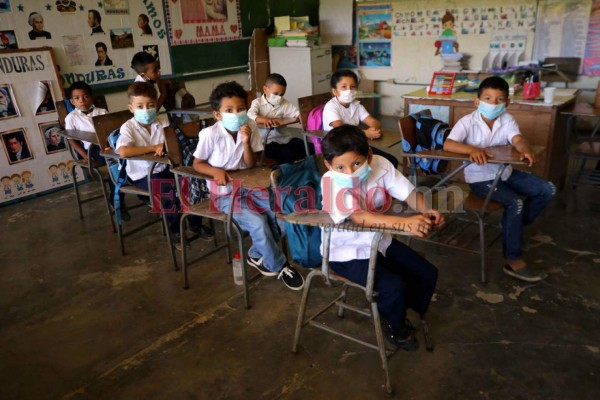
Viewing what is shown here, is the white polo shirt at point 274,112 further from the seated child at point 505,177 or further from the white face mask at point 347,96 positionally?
the seated child at point 505,177

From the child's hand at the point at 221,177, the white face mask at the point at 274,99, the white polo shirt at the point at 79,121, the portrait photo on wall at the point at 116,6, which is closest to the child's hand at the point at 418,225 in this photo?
the child's hand at the point at 221,177

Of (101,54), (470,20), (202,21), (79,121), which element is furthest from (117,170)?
(470,20)

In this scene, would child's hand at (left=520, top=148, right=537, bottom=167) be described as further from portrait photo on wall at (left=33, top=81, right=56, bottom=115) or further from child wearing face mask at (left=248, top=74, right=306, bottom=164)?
portrait photo on wall at (left=33, top=81, right=56, bottom=115)

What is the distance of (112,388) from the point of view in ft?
6.69

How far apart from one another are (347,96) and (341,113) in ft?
0.41

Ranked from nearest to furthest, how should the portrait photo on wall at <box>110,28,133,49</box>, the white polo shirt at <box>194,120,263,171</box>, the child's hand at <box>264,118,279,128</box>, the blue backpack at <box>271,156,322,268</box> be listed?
the blue backpack at <box>271,156,322,268</box> → the white polo shirt at <box>194,120,263,171</box> → the child's hand at <box>264,118,279,128</box> → the portrait photo on wall at <box>110,28,133,49</box>

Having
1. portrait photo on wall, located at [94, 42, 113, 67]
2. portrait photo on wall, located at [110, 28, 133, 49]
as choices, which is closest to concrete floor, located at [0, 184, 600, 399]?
portrait photo on wall, located at [94, 42, 113, 67]

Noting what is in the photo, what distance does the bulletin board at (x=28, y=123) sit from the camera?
4195 millimetres

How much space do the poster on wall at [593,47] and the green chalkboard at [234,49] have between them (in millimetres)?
3749

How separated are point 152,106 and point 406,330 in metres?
2.09

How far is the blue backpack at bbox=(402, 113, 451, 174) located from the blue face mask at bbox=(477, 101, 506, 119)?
0.71ft

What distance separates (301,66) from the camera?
6.49 meters

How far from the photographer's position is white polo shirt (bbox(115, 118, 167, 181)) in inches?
120

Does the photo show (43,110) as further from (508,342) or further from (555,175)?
(555,175)
